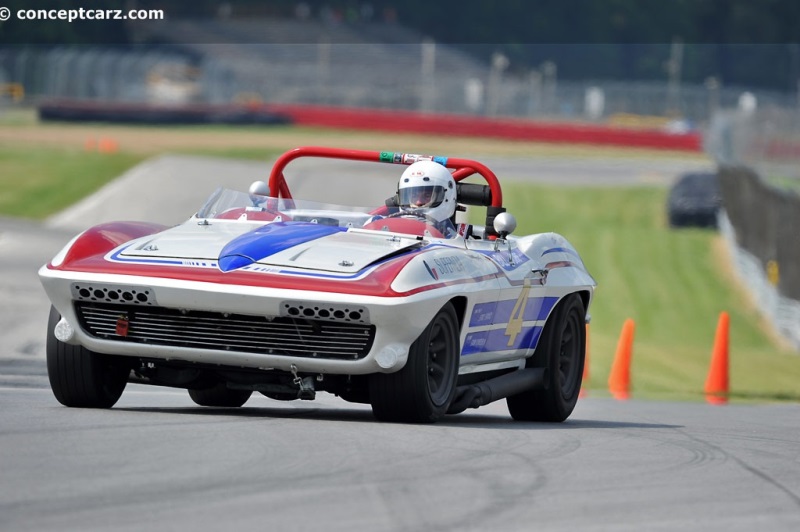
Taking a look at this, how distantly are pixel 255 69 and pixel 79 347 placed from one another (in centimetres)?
6741

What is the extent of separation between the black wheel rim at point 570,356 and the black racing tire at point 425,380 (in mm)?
1935

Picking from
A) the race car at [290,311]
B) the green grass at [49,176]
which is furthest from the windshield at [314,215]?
the green grass at [49,176]

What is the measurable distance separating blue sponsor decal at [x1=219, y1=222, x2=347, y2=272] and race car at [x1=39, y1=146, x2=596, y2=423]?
0.04 ft

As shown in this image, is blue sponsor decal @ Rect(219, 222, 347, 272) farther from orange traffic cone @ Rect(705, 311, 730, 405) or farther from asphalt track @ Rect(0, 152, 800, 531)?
orange traffic cone @ Rect(705, 311, 730, 405)

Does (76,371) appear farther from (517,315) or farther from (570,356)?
(570,356)

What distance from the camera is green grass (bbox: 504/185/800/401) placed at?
17734mm

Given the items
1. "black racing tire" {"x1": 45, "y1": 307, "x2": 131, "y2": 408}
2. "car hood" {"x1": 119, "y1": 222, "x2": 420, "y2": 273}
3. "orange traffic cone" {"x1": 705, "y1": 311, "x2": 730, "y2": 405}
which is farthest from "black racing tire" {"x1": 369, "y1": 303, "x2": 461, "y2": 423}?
"orange traffic cone" {"x1": 705, "y1": 311, "x2": 730, "y2": 405}

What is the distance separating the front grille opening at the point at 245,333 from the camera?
8.02 meters

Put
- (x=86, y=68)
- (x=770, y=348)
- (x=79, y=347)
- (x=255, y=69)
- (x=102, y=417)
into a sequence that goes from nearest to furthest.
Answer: (x=102, y=417) → (x=79, y=347) → (x=770, y=348) → (x=86, y=68) → (x=255, y=69)

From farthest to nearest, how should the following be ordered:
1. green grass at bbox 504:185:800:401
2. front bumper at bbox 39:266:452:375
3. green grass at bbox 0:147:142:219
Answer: green grass at bbox 0:147:142:219
green grass at bbox 504:185:800:401
front bumper at bbox 39:266:452:375

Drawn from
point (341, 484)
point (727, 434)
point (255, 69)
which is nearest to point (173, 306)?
point (341, 484)

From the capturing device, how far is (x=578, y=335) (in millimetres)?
10602

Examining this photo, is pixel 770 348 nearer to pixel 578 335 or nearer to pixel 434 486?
pixel 578 335

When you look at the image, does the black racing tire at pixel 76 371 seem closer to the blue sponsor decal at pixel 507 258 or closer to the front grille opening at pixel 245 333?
the front grille opening at pixel 245 333
